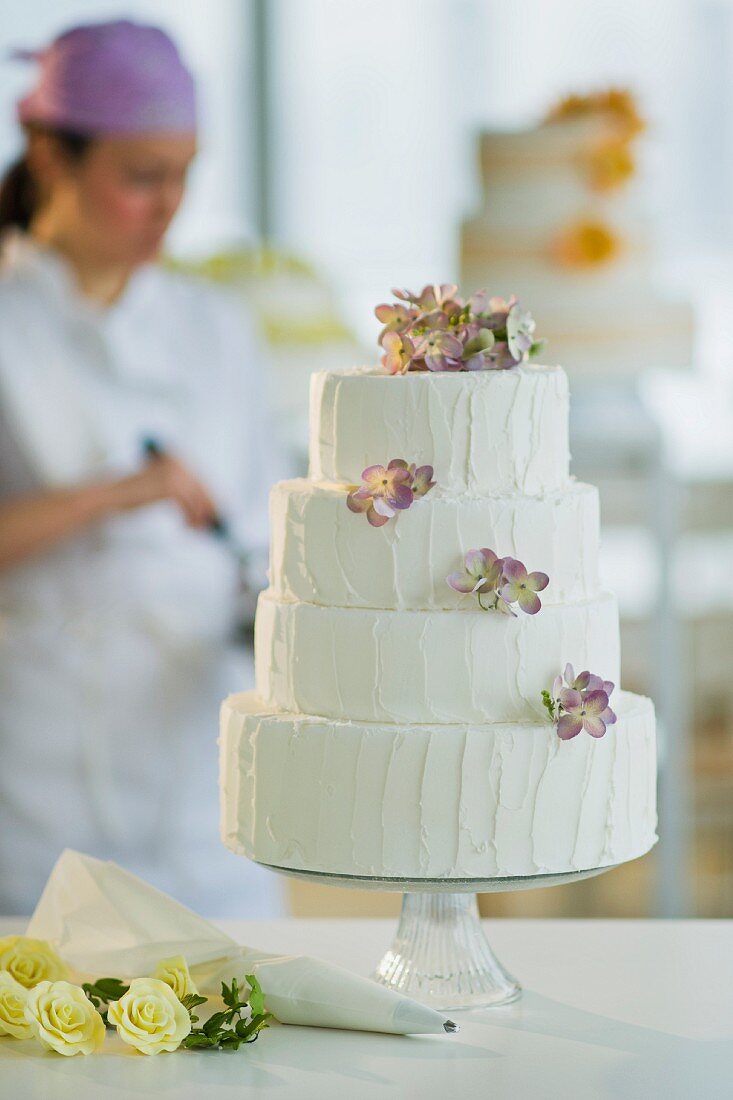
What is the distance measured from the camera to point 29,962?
48.7 inches

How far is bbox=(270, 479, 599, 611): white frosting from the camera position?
1.17 meters

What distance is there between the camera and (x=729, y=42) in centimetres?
425

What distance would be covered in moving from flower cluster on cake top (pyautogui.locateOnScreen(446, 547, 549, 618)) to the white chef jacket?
1039 millimetres

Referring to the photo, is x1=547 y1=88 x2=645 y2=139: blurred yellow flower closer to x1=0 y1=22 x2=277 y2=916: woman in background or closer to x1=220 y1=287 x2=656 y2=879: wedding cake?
x1=0 y1=22 x2=277 y2=916: woman in background

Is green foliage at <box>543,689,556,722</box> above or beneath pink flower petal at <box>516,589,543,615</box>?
beneath

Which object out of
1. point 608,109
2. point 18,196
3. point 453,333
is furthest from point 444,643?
point 608,109

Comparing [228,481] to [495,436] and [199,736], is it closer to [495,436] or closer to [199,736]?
[199,736]

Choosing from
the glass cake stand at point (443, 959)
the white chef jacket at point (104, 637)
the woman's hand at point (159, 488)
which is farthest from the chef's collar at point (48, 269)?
the glass cake stand at point (443, 959)

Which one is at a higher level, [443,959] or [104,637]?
[104,637]

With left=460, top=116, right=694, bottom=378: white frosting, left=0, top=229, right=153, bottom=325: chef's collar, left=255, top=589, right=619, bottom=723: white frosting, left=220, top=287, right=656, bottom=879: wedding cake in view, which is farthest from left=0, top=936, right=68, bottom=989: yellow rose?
left=460, top=116, right=694, bottom=378: white frosting

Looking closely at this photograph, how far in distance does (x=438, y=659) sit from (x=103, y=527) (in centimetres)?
105

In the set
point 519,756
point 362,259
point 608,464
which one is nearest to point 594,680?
point 519,756

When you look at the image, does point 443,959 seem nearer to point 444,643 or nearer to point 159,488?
point 444,643

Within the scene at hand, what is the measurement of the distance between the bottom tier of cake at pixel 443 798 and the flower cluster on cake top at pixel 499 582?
0.28 feet
